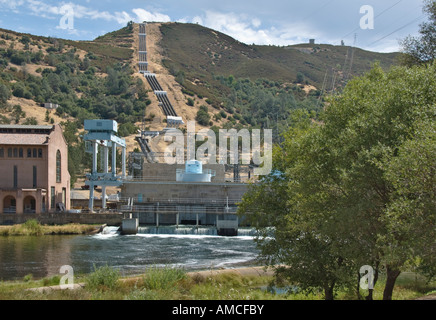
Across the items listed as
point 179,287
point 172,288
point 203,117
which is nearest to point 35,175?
point 179,287

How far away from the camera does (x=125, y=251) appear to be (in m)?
41.2

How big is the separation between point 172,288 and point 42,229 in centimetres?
3671

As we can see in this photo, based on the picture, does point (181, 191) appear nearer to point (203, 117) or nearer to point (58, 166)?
point (58, 166)

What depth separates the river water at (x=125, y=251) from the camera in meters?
33.1

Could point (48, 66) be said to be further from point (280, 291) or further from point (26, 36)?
point (280, 291)

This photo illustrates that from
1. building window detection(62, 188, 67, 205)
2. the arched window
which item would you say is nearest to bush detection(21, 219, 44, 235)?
the arched window

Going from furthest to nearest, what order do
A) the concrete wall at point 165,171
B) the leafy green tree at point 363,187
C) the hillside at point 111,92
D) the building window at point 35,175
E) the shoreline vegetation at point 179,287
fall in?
1. the hillside at point 111,92
2. the concrete wall at point 165,171
3. the building window at point 35,175
4. the shoreline vegetation at point 179,287
5. the leafy green tree at point 363,187

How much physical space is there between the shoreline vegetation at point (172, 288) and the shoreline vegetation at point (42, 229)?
25708mm

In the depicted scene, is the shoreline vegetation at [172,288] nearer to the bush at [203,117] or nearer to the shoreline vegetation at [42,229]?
the shoreline vegetation at [42,229]

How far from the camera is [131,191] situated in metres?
63.2

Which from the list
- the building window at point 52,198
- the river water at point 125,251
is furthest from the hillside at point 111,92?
the river water at point 125,251

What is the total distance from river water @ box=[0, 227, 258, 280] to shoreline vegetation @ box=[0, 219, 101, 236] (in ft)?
6.04
